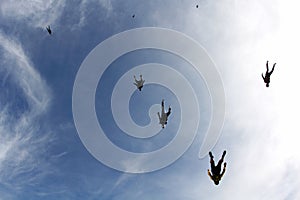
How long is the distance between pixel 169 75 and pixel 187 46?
472 cm

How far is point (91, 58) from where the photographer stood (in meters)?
51.1

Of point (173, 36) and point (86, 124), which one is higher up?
point (173, 36)

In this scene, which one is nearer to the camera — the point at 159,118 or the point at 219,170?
the point at 219,170

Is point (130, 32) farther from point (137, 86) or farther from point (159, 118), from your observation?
point (159, 118)

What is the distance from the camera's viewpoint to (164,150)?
5141 centimetres

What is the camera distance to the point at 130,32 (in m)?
51.2

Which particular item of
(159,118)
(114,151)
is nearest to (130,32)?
(159,118)

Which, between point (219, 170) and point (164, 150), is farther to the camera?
point (164, 150)

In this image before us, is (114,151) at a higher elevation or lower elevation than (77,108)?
lower

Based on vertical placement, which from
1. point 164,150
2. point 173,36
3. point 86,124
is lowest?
point 164,150

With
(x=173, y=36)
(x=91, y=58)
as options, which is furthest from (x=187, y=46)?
(x=91, y=58)

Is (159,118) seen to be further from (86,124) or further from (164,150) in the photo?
(86,124)

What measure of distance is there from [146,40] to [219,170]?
2219 centimetres

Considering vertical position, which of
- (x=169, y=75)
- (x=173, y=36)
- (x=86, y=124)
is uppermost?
(x=173, y=36)
